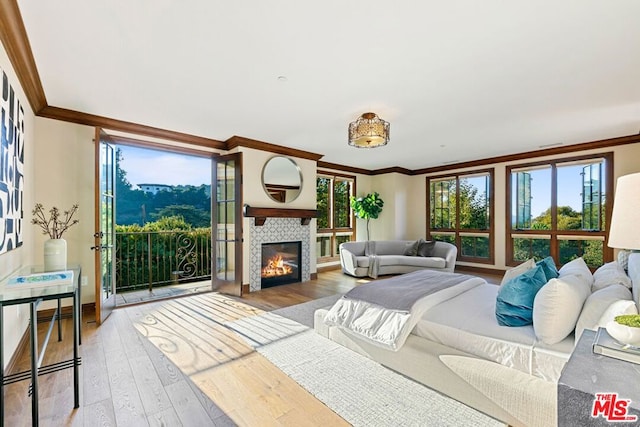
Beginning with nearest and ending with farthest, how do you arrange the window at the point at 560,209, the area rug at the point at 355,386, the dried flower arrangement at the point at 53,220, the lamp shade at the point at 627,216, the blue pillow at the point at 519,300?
the lamp shade at the point at 627,216, the area rug at the point at 355,386, the blue pillow at the point at 519,300, the dried flower arrangement at the point at 53,220, the window at the point at 560,209

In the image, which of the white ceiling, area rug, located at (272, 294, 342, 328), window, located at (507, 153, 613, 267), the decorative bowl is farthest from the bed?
window, located at (507, 153, 613, 267)

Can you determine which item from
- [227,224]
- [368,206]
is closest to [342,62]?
[227,224]

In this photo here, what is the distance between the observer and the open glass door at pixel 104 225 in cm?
334

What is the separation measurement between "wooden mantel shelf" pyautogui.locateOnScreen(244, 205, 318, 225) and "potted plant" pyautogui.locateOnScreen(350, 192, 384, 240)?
1.71 m

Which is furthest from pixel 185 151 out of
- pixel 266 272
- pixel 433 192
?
pixel 433 192

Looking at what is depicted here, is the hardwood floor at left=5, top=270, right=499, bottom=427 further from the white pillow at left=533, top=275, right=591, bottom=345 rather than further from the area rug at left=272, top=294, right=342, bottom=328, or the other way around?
the white pillow at left=533, top=275, right=591, bottom=345

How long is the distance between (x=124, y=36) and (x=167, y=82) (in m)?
0.70

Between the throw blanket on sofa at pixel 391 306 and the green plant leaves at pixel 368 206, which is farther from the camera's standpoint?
the green plant leaves at pixel 368 206

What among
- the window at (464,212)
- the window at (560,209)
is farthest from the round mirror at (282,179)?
the window at (560,209)

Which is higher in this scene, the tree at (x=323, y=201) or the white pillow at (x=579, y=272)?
the tree at (x=323, y=201)

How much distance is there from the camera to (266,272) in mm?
5117

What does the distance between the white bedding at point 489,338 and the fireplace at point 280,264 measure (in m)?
3.29

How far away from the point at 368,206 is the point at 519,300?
5084 mm

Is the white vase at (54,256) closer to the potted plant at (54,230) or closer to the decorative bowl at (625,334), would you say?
the potted plant at (54,230)
